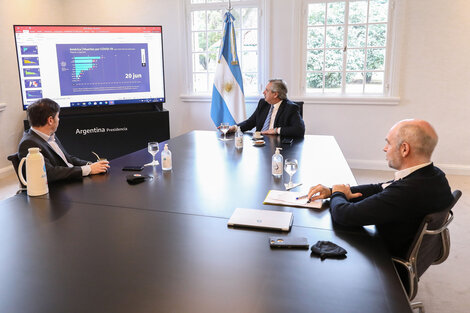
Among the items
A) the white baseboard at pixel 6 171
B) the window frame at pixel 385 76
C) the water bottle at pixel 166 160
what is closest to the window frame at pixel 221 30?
the window frame at pixel 385 76

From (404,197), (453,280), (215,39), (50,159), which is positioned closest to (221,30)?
(215,39)

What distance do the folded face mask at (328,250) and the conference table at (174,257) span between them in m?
0.03

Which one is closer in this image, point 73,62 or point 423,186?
point 423,186

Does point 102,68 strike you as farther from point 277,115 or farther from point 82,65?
point 277,115

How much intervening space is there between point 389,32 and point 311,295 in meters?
4.36

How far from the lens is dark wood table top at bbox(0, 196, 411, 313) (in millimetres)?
994

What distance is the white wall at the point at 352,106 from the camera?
4441 millimetres

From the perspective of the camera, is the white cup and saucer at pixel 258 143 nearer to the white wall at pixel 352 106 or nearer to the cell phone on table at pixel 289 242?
the cell phone on table at pixel 289 242

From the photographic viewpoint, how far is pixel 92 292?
104 cm

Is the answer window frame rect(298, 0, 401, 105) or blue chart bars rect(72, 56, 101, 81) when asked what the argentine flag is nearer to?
window frame rect(298, 0, 401, 105)

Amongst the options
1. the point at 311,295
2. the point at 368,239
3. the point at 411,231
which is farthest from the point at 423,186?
the point at 311,295

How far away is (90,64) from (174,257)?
163 inches

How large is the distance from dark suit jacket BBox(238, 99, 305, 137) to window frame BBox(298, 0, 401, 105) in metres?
1.24

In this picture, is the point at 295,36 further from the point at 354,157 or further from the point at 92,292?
the point at 92,292
